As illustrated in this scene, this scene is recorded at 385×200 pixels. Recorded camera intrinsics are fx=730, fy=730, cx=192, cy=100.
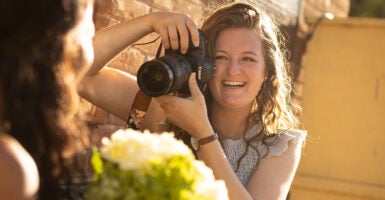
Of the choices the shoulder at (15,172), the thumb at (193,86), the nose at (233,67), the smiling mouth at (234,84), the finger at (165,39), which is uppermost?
the shoulder at (15,172)

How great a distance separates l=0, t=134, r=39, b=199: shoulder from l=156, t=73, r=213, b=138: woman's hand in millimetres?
794

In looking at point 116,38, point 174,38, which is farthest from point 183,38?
point 116,38

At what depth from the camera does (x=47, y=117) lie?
1461 millimetres

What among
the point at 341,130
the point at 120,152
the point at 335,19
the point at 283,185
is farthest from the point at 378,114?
the point at 120,152

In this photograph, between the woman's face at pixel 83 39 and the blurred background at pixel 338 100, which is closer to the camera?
the woman's face at pixel 83 39

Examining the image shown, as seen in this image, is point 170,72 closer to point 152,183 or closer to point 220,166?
point 220,166

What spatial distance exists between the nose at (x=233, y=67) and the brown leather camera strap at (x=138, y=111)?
0.95 ft

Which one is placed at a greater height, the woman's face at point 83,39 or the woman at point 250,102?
the woman's face at point 83,39

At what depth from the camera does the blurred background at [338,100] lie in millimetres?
4562

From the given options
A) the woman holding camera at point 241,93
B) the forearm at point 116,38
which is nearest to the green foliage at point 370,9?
the woman holding camera at point 241,93

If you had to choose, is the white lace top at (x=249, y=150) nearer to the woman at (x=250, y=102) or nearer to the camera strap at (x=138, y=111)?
the woman at (x=250, y=102)

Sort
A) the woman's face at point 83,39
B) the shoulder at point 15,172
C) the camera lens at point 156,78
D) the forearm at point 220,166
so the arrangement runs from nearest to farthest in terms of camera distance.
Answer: the shoulder at point 15,172, the woman's face at point 83,39, the camera lens at point 156,78, the forearm at point 220,166

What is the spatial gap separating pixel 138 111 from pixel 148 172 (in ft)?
3.36

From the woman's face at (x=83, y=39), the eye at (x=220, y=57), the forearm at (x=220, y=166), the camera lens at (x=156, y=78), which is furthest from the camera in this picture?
the eye at (x=220, y=57)
